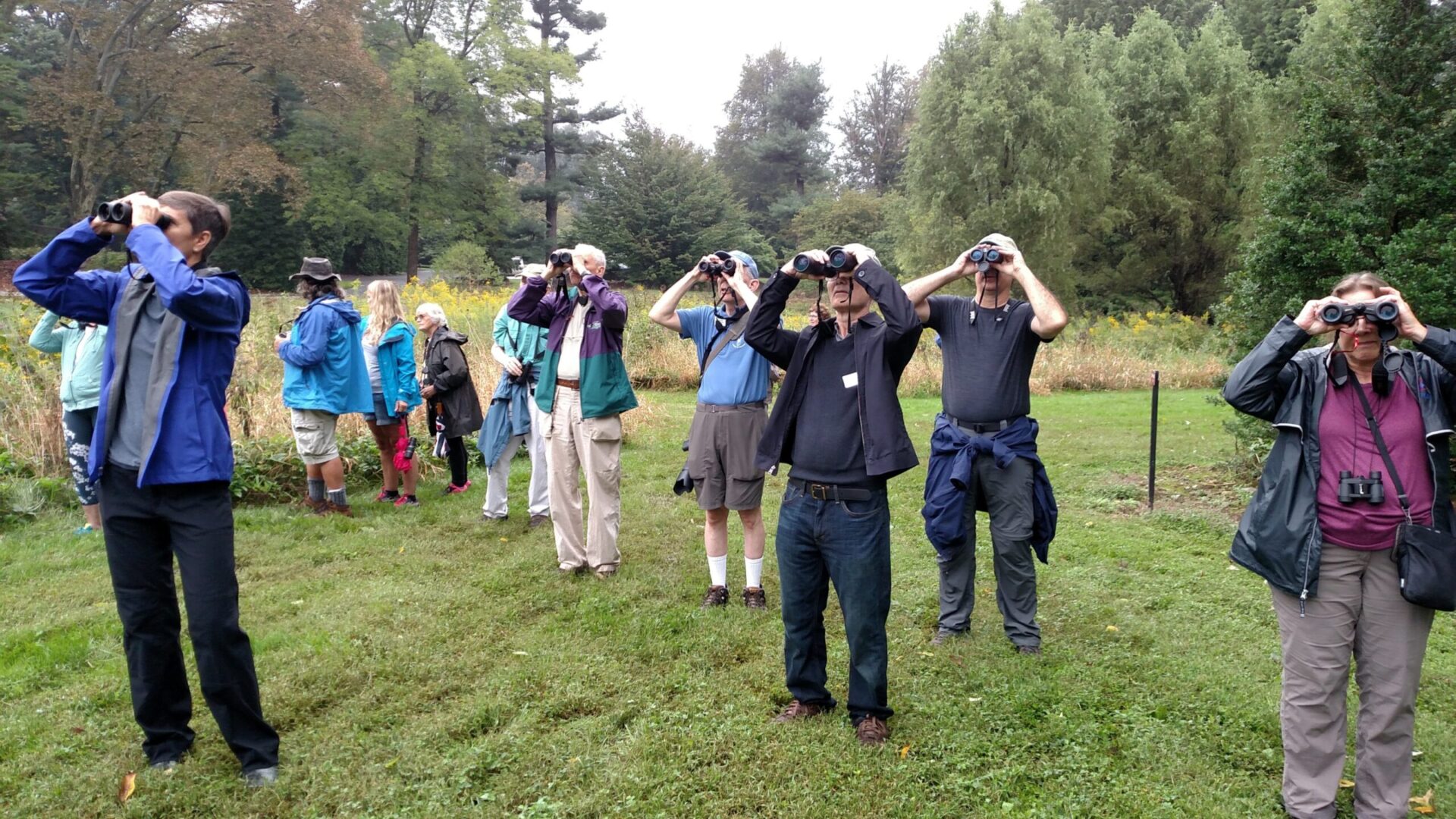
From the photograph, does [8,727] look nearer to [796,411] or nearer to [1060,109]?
[796,411]

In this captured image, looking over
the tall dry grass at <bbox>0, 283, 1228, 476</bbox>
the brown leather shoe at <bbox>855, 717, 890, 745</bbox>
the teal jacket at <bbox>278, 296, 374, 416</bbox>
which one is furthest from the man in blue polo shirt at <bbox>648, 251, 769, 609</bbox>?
the tall dry grass at <bbox>0, 283, 1228, 476</bbox>

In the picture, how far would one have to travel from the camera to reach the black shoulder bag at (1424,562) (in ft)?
8.67

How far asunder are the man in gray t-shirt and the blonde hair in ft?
15.1

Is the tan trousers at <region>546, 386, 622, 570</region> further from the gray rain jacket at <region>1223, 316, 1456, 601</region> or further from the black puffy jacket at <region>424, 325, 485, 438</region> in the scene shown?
the gray rain jacket at <region>1223, 316, 1456, 601</region>

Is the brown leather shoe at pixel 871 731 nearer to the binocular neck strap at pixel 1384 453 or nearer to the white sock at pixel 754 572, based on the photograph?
the white sock at pixel 754 572

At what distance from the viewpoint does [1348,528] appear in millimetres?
2805

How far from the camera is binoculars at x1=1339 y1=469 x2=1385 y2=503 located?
2760 millimetres

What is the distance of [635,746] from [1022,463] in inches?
86.3

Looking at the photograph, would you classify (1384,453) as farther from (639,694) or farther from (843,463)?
(639,694)

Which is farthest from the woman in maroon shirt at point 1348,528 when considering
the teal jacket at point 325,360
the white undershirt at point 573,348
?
the teal jacket at point 325,360

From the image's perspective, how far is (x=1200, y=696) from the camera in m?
3.74

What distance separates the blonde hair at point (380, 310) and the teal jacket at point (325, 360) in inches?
16.3

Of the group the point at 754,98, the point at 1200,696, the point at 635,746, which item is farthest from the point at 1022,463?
the point at 754,98

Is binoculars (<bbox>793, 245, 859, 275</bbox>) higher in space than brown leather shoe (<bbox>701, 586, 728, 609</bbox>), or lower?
higher
